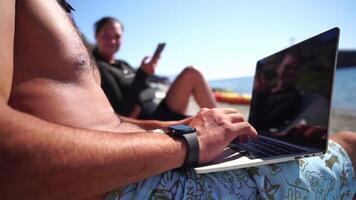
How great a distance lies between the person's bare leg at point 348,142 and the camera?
1.36 meters

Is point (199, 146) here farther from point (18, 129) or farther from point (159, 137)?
point (18, 129)

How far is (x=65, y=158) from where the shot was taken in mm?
692

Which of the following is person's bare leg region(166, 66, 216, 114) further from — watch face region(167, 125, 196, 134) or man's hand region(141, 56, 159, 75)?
watch face region(167, 125, 196, 134)

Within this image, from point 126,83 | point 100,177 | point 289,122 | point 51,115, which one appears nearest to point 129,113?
point 126,83

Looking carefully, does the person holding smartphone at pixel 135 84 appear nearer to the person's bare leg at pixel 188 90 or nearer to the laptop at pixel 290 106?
the person's bare leg at pixel 188 90

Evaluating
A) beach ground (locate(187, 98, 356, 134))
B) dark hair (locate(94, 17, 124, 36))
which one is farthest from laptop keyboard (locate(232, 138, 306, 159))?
beach ground (locate(187, 98, 356, 134))

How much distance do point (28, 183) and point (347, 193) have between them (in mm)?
1219

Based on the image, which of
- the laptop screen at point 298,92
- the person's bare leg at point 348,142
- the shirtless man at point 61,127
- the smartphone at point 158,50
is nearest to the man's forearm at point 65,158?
the shirtless man at point 61,127

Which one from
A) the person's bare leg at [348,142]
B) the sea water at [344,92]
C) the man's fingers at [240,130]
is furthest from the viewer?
the sea water at [344,92]

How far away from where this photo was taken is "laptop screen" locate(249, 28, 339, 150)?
1.21m

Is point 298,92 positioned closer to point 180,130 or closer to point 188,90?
point 180,130

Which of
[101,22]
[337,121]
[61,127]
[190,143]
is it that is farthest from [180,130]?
[337,121]

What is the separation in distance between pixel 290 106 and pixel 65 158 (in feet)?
4.10

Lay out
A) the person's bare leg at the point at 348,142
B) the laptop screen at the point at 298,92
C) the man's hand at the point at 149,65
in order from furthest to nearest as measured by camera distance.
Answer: the man's hand at the point at 149,65 → the person's bare leg at the point at 348,142 → the laptop screen at the point at 298,92
